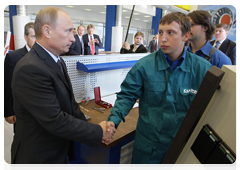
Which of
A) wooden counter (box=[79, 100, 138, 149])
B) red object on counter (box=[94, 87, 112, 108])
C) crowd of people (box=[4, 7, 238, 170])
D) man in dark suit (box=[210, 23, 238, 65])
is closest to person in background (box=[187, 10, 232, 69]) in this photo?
crowd of people (box=[4, 7, 238, 170])

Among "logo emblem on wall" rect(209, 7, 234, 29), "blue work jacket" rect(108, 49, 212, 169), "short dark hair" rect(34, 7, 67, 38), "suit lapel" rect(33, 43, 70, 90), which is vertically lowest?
"blue work jacket" rect(108, 49, 212, 169)

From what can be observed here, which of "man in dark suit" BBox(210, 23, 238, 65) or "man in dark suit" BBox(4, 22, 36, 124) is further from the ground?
"man in dark suit" BBox(210, 23, 238, 65)

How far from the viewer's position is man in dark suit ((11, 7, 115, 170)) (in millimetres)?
949

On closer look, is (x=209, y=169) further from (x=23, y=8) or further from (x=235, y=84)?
(x=23, y=8)

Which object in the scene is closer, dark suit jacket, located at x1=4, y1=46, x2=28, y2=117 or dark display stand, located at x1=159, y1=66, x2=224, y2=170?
dark display stand, located at x1=159, y1=66, x2=224, y2=170

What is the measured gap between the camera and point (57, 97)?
42.4 inches

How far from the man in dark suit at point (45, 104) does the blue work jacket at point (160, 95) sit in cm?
27

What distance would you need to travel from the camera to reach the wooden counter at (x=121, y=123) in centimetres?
130

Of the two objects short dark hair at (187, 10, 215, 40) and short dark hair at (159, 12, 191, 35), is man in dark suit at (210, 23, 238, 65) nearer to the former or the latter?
short dark hair at (187, 10, 215, 40)

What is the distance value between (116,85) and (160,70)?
1260 millimetres

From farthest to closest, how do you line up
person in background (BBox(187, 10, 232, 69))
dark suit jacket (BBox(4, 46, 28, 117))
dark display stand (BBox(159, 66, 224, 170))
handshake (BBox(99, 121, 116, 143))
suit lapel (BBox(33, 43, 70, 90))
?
dark suit jacket (BBox(4, 46, 28, 117)), person in background (BBox(187, 10, 232, 69)), handshake (BBox(99, 121, 116, 143)), suit lapel (BBox(33, 43, 70, 90)), dark display stand (BBox(159, 66, 224, 170))

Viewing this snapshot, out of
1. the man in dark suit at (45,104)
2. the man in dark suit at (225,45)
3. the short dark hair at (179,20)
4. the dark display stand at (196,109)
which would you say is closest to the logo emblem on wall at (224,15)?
the man in dark suit at (225,45)

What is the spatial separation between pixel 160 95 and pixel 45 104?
2.42ft

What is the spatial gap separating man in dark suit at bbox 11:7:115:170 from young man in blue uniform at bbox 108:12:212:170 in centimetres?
28
